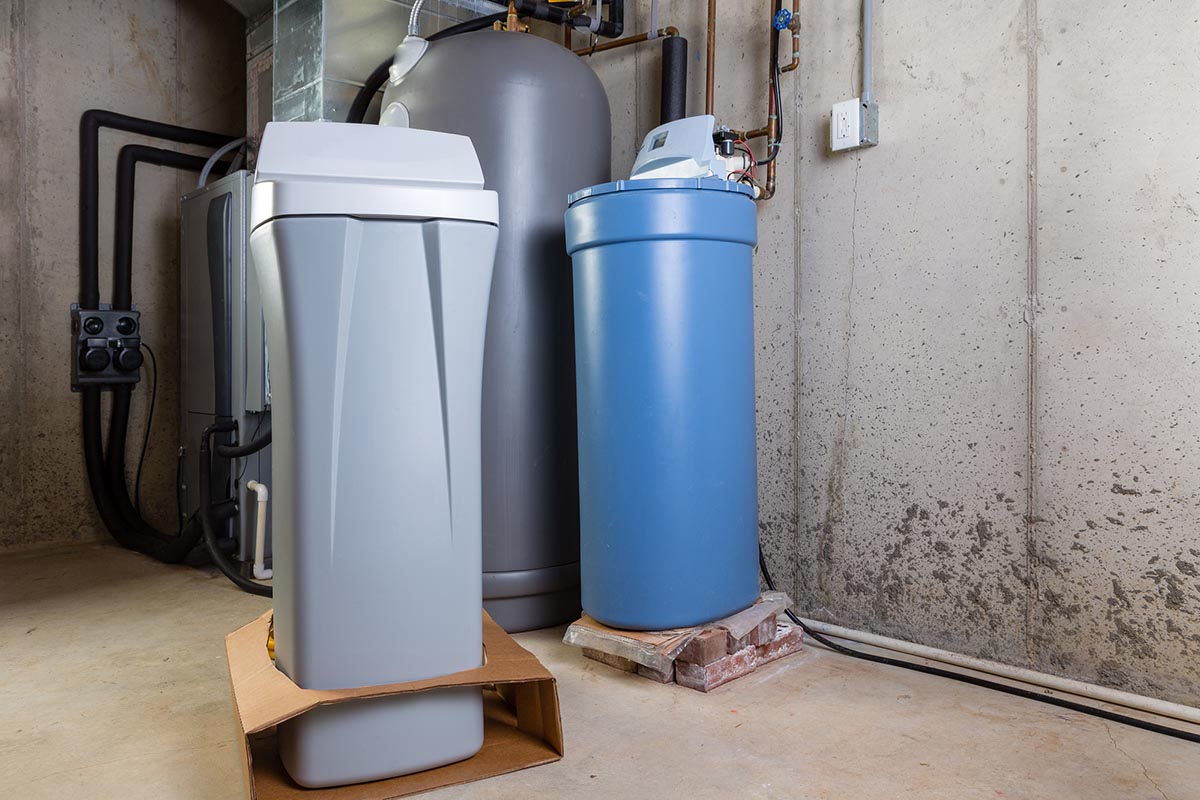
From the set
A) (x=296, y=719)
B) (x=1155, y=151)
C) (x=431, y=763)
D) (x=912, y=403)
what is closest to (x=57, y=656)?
(x=296, y=719)

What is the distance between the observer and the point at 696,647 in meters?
1.61

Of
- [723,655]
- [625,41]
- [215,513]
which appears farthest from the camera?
[215,513]

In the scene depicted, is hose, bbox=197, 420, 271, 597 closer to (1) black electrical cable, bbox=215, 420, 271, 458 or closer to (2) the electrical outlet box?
(1) black electrical cable, bbox=215, 420, 271, 458

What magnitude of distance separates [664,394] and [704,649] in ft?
1.66

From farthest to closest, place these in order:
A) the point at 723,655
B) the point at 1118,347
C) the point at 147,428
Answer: the point at 147,428
the point at 723,655
the point at 1118,347

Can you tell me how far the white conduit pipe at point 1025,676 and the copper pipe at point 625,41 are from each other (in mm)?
1603

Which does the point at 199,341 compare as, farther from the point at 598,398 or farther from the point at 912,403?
the point at 912,403

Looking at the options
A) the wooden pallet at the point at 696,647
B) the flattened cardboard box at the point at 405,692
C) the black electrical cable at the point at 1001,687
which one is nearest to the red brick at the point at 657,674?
the wooden pallet at the point at 696,647

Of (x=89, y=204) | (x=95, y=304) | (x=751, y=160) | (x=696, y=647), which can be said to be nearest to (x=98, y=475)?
(x=95, y=304)

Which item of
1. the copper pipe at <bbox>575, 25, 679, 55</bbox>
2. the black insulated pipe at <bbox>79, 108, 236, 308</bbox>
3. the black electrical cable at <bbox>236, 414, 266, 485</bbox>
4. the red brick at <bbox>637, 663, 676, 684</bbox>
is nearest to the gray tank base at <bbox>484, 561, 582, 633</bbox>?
the red brick at <bbox>637, 663, 676, 684</bbox>

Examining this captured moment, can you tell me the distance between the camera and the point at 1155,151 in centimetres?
150

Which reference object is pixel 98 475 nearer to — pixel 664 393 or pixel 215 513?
pixel 215 513

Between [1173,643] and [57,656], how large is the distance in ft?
7.58

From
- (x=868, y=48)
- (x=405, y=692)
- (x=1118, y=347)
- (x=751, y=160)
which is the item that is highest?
(x=868, y=48)
